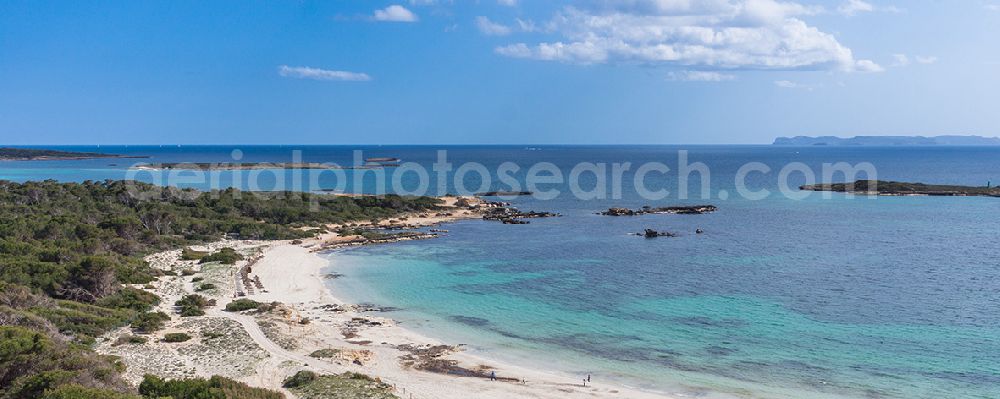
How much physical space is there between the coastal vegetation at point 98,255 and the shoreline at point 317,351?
1.61 m

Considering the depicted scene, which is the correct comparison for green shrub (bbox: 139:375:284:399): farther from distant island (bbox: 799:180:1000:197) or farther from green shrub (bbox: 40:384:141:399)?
distant island (bbox: 799:180:1000:197)

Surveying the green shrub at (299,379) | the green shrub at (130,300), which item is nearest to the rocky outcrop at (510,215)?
the green shrub at (130,300)

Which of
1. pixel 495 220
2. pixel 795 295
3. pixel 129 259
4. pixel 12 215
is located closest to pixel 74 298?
pixel 129 259

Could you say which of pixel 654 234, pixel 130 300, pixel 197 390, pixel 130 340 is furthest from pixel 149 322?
pixel 654 234

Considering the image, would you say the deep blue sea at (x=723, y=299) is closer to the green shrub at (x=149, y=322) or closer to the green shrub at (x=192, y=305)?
the green shrub at (x=192, y=305)

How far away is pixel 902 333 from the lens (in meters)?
31.0

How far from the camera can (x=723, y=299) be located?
38.2m

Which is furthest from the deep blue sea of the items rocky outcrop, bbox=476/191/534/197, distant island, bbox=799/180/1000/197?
distant island, bbox=799/180/1000/197

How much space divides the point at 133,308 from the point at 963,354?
1469 inches

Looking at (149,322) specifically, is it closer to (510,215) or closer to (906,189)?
(510,215)

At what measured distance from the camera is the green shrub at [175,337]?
94.0ft

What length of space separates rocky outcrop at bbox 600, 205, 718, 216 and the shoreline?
1986 inches

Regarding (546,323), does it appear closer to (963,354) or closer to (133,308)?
(963,354)

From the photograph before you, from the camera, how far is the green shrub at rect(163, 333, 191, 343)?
28.6m
